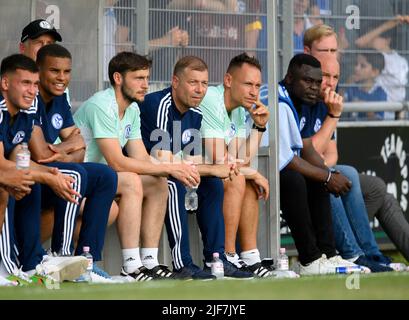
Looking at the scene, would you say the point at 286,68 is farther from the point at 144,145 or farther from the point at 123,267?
the point at 123,267

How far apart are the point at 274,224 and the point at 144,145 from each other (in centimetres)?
136

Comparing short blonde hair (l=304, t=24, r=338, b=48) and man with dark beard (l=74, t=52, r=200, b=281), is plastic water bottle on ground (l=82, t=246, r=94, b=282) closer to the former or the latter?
man with dark beard (l=74, t=52, r=200, b=281)

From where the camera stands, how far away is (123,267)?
9.79m

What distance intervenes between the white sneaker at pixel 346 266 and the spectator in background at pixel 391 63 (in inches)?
110

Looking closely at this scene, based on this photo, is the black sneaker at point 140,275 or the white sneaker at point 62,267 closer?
the white sneaker at point 62,267

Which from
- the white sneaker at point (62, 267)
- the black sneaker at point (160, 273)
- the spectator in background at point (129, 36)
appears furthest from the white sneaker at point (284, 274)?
the white sneaker at point (62, 267)

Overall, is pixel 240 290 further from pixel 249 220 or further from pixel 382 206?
pixel 382 206

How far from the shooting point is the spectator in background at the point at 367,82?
521 inches

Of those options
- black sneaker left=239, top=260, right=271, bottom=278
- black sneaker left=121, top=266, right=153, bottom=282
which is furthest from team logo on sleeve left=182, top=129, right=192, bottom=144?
black sneaker left=121, top=266, right=153, bottom=282

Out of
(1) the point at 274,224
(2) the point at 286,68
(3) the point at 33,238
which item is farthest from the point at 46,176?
(2) the point at 286,68

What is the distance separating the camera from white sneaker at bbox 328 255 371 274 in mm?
11039

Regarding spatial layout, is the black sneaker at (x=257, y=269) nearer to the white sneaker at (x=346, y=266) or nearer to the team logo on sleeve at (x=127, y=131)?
the white sneaker at (x=346, y=266)

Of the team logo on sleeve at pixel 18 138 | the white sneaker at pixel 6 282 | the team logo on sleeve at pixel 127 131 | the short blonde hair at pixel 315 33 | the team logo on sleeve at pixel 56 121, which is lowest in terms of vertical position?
the white sneaker at pixel 6 282

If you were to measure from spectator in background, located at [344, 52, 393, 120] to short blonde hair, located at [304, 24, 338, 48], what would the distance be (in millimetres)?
1387
